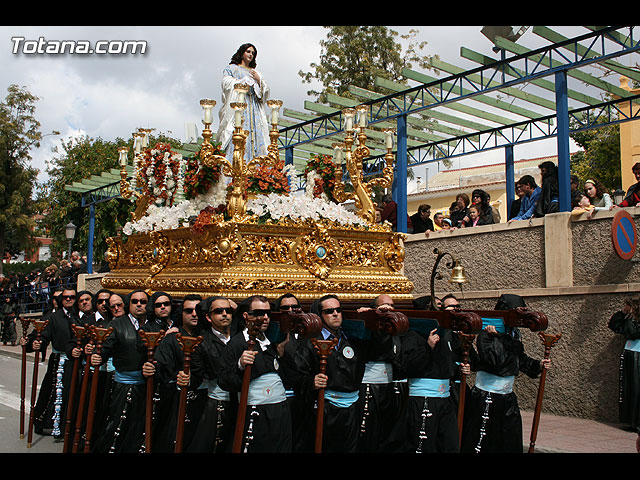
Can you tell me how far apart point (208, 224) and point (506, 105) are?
9481 mm

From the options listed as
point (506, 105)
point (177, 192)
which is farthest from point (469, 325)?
point (506, 105)

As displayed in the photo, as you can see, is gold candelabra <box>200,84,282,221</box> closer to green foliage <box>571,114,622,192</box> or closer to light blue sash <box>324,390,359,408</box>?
light blue sash <box>324,390,359,408</box>

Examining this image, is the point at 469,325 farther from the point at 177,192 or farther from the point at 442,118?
the point at 442,118

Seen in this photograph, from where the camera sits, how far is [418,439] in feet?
17.5

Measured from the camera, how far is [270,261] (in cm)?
634

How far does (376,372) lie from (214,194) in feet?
9.33

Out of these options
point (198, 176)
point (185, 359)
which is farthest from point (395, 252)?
point (185, 359)

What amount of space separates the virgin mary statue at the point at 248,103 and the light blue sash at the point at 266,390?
3519 mm

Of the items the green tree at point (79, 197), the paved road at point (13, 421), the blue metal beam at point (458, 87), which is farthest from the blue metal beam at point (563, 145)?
the green tree at point (79, 197)

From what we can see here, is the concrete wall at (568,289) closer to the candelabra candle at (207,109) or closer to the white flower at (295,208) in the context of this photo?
the white flower at (295,208)

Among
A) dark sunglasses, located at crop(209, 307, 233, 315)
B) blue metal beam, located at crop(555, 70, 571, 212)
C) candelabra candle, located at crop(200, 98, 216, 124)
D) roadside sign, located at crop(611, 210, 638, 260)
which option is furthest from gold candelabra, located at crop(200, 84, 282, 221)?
blue metal beam, located at crop(555, 70, 571, 212)

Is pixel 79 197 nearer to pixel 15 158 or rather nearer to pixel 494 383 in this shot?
pixel 15 158

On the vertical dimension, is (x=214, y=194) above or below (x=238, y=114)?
below

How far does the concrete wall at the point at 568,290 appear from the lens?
8.15 meters
